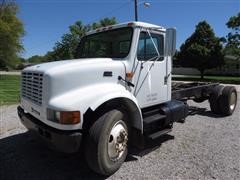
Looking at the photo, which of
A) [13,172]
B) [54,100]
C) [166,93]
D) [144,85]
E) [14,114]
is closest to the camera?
[54,100]

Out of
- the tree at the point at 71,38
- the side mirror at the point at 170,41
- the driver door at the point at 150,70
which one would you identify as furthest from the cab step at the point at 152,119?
the tree at the point at 71,38

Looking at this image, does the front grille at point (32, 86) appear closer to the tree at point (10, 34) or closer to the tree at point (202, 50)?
the tree at point (10, 34)

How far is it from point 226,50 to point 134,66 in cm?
3276

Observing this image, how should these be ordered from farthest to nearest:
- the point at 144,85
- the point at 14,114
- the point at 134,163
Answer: the point at 14,114 → the point at 144,85 → the point at 134,163

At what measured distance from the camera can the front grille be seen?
3.52 m

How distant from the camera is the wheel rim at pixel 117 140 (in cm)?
368

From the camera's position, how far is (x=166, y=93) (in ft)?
16.8

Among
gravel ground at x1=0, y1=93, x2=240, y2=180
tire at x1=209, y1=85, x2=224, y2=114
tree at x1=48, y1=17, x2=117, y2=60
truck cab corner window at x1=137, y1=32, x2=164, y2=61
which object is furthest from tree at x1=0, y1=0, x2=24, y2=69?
truck cab corner window at x1=137, y1=32, x2=164, y2=61

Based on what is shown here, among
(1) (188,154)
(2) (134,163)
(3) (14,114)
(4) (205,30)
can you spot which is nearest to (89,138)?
(2) (134,163)

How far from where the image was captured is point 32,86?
12.4ft

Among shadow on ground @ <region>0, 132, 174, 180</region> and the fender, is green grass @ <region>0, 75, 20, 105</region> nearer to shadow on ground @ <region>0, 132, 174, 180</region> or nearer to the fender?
shadow on ground @ <region>0, 132, 174, 180</region>

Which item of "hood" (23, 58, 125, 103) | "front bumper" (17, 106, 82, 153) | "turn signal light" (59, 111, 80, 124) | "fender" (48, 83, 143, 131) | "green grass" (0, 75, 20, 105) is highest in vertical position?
"hood" (23, 58, 125, 103)

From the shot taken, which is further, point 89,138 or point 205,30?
point 205,30

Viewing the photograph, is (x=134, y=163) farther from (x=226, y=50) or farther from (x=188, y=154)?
(x=226, y=50)
